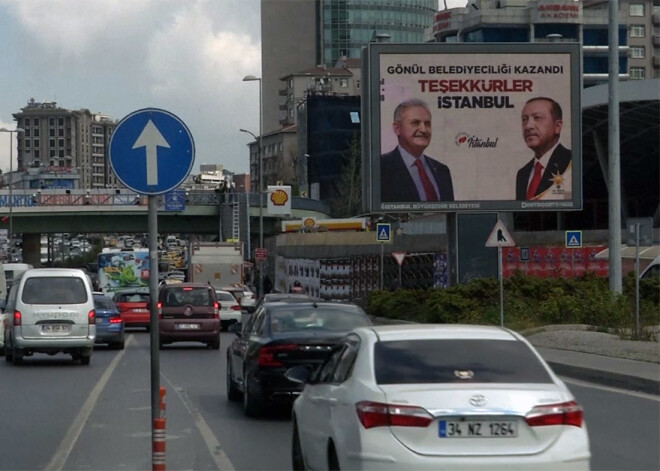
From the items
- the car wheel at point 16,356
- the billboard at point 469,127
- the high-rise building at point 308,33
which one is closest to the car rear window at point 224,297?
the billboard at point 469,127

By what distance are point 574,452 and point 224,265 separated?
5410cm

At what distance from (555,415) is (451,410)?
0.68 metres

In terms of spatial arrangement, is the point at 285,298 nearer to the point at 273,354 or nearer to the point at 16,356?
the point at 16,356

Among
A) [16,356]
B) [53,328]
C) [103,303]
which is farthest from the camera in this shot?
[103,303]

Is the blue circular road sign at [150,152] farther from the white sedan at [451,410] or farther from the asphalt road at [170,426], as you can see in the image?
the asphalt road at [170,426]

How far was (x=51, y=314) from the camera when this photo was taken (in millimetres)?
26875

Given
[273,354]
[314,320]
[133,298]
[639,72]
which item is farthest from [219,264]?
[639,72]

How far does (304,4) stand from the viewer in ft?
542

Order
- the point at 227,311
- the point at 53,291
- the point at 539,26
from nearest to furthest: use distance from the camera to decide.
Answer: the point at 53,291 < the point at 227,311 < the point at 539,26

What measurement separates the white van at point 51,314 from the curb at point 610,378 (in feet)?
32.5

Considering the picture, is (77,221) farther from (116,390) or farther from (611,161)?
(116,390)

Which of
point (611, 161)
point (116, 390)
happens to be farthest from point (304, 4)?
point (116, 390)

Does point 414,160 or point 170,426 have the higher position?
point 414,160

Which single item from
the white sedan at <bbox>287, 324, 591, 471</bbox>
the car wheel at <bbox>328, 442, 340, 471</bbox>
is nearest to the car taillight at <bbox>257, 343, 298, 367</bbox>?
the white sedan at <bbox>287, 324, 591, 471</bbox>
